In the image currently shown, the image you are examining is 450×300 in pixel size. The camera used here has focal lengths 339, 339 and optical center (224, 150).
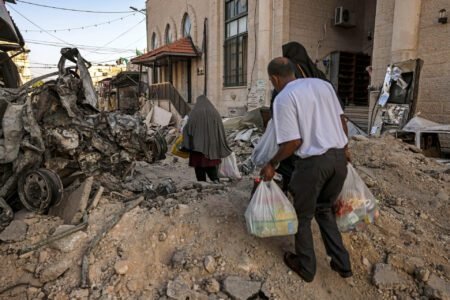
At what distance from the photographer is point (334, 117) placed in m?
2.41

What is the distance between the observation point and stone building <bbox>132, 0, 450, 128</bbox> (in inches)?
299

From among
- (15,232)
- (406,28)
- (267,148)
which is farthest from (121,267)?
(406,28)

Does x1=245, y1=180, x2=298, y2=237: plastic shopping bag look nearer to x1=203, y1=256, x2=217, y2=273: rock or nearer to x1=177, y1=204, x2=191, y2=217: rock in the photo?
x1=203, y1=256, x2=217, y2=273: rock

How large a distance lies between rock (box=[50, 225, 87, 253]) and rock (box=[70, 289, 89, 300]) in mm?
507

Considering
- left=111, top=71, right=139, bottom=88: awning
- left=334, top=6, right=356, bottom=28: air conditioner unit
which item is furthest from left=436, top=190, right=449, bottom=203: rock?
left=111, top=71, right=139, bottom=88: awning

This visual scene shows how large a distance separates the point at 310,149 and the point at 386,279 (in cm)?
123

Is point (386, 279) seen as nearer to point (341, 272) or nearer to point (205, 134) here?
point (341, 272)

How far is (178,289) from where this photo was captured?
2.46m

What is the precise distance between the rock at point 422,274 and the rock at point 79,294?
2.55 m

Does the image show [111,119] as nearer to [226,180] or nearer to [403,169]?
[226,180]

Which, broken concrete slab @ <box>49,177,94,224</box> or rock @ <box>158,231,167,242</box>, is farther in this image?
broken concrete slab @ <box>49,177,94,224</box>

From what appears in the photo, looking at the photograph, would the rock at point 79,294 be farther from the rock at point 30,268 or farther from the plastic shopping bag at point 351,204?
the plastic shopping bag at point 351,204

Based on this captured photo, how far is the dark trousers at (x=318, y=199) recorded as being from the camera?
235cm

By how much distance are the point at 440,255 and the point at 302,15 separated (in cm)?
1086
